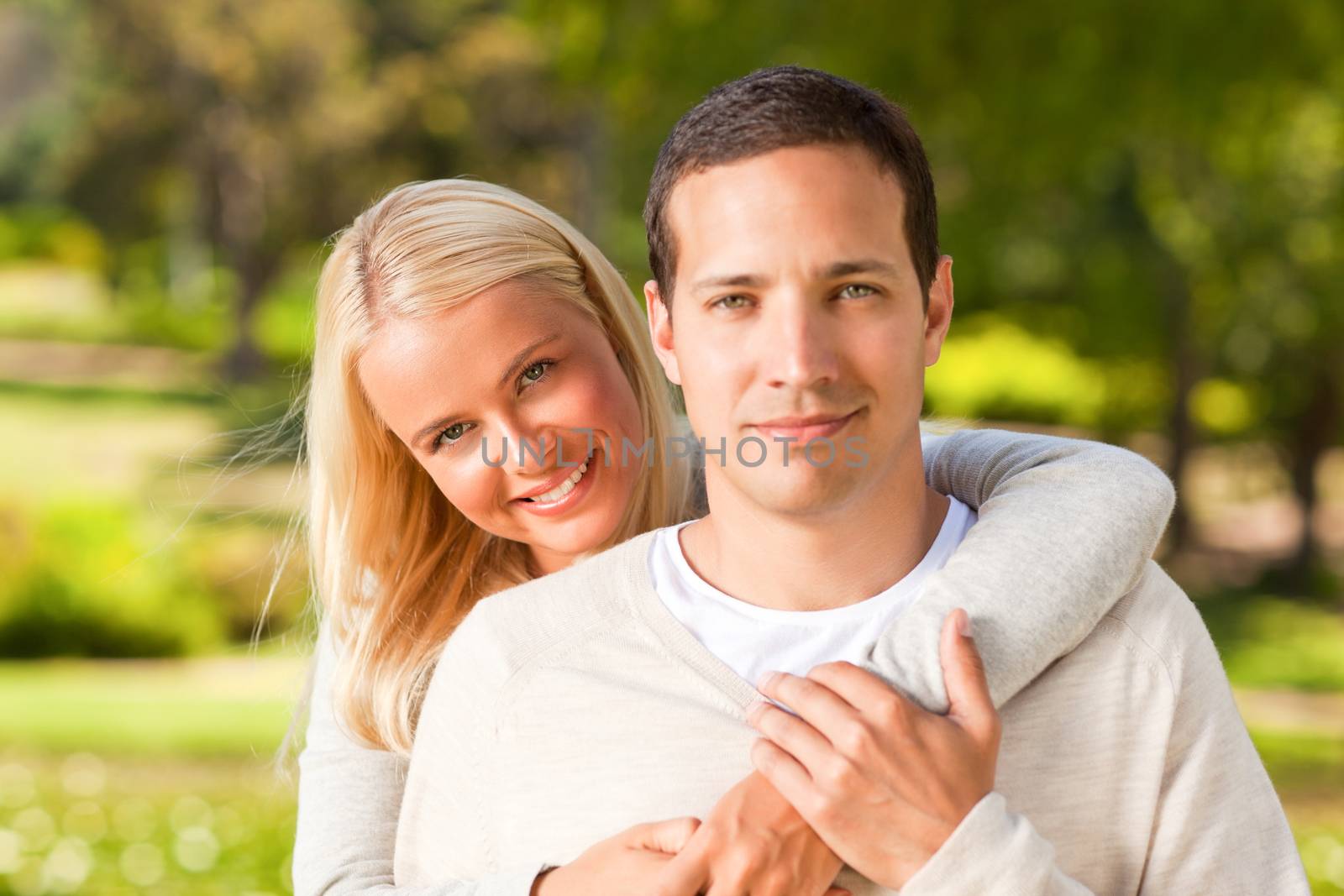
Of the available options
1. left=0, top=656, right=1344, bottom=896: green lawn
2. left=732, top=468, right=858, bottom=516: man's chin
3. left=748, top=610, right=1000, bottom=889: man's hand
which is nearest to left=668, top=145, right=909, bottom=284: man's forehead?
left=732, top=468, right=858, bottom=516: man's chin

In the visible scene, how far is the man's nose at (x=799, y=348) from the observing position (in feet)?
5.37

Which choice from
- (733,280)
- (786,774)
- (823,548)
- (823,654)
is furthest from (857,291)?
(786,774)

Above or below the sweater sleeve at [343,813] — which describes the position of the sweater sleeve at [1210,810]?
above

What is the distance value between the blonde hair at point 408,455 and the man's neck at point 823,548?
0.68 metres

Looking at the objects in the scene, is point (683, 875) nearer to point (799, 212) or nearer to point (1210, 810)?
point (1210, 810)

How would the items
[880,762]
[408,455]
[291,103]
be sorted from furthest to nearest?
[291,103] → [408,455] → [880,762]

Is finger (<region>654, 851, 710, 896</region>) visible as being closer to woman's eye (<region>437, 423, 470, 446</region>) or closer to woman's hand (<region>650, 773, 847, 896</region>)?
woman's hand (<region>650, 773, 847, 896</region>)

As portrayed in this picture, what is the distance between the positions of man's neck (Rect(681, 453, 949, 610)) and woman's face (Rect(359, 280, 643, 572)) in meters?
0.57

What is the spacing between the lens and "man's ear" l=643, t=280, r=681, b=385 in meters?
1.90

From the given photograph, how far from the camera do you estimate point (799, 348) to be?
5.38 ft

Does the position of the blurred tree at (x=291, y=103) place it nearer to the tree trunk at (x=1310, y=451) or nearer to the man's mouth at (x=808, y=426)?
the tree trunk at (x=1310, y=451)

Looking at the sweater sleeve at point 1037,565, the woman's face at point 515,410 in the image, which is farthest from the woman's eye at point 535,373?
the sweater sleeve at point 1037,565

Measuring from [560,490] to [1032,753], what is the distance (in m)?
0.98

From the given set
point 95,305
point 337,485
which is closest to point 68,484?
point 95,305
